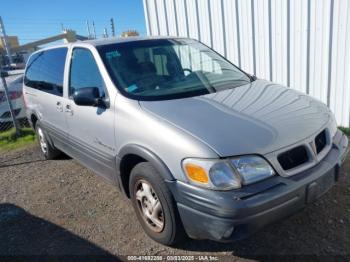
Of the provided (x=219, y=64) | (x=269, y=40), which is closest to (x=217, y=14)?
(x=269, y=40)

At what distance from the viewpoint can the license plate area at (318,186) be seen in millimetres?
2471

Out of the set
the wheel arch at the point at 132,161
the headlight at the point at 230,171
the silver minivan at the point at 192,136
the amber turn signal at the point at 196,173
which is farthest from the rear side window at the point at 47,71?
the headlight at the point at 230,171

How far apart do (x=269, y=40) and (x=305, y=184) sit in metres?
3.80

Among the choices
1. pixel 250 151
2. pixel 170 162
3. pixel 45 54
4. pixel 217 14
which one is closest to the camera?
pixel 250 151

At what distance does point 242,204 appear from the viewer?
2.21m

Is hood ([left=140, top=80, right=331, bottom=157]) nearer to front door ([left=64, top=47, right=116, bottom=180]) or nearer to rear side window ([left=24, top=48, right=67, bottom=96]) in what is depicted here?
front door ([left=64, top=47, right=116, bottom=180])

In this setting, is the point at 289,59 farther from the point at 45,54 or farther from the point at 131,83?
the point at 45,54

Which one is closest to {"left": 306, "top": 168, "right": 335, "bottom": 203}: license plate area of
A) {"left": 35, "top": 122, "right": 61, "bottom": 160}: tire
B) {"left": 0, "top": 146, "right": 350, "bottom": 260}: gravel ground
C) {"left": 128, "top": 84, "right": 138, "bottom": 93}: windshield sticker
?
{"left": 0, "top": 146, "right": 350, "bottom": 260}: gravel ground

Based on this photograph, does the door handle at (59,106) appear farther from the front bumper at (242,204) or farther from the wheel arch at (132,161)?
the front bumper at (242,204)

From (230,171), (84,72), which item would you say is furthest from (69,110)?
(230,171)

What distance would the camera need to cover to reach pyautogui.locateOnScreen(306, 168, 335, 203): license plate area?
2.47m

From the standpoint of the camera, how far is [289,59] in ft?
18.1

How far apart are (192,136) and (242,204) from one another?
588 millimetres

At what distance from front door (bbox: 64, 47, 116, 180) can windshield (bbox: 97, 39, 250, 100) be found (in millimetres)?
236
